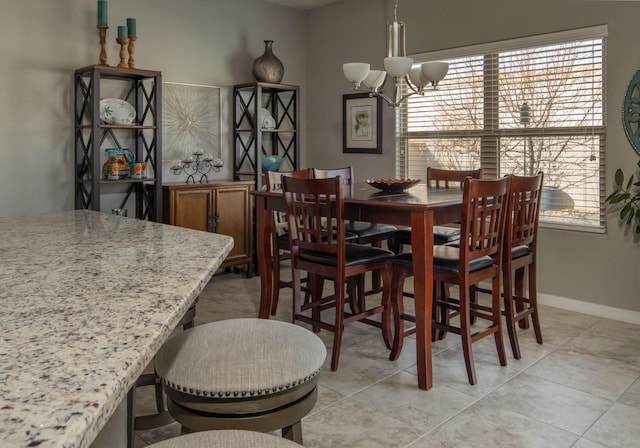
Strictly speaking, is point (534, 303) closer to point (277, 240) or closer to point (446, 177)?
point (446, 177)

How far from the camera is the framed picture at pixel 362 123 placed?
5.34 m

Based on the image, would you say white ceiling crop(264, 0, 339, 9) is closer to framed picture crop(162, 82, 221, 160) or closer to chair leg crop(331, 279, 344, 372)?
framed picture crop(162, 82, 221, 160)

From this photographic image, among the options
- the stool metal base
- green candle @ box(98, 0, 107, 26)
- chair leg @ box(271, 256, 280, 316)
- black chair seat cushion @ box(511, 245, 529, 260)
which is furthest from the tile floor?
green candle @ box(98, 0, 107, 26)

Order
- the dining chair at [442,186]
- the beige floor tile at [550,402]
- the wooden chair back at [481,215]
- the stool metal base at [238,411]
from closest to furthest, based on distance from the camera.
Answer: the stool metal base at [238,411], the beige floor tile at [550,402], the wooden chair back at [481,215], the dining chair at [442,186]

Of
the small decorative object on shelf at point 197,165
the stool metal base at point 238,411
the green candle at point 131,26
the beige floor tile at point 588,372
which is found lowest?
the beige floor tile at point 588,372

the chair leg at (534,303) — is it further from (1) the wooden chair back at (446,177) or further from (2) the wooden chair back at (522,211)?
(1) the wooden chair back at (446,177)

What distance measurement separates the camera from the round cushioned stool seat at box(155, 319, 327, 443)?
1274 mm

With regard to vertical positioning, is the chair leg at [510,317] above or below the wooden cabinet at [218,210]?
below

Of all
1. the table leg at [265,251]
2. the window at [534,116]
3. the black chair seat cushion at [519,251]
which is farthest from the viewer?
the window at [534,116]

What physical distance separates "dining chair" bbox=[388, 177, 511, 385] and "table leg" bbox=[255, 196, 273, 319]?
85 centimetres

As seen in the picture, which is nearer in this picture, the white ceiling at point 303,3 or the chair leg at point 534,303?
the chair leg at point 534,303

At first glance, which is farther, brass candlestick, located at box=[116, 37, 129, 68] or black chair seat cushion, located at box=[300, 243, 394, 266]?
brass candlestick, located at box=[116, 37, 129, 68]

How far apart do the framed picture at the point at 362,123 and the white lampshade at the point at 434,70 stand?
2.08 meters

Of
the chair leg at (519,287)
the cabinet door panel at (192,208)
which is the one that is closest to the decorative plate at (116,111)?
the cabinet door panel at (192,208)
